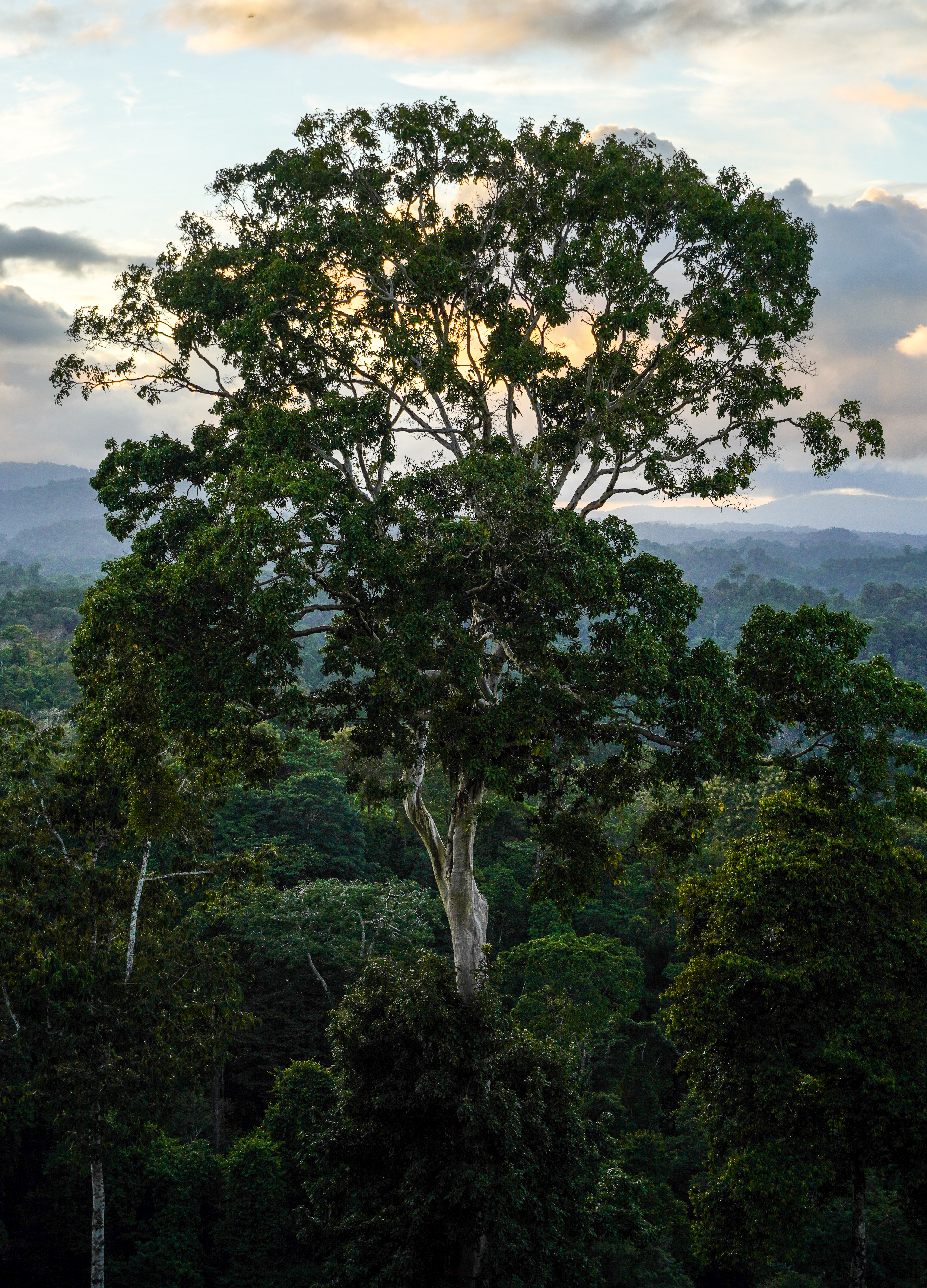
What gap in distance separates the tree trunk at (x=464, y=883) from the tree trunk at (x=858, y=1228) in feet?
26.1

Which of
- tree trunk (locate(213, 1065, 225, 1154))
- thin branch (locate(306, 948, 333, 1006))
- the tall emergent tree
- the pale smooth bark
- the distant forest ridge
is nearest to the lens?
the tall emergent tree

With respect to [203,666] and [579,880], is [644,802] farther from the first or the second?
[203,666]

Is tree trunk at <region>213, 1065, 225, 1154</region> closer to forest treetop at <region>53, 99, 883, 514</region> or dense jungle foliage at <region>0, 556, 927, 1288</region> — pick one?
dense jungle foliage at <region>0, 556, 927, 1288</region>

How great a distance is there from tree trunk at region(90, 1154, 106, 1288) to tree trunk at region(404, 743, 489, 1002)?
20.7 feet

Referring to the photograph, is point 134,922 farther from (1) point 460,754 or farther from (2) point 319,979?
(2) point 319,979

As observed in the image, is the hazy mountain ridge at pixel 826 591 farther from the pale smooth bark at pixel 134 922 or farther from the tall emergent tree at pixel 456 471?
the pale smooth bark at pixel 134 922

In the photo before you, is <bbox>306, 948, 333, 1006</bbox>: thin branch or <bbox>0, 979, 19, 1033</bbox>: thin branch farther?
<bbox>306, 948, 333, 1006</bbox>: thin branch

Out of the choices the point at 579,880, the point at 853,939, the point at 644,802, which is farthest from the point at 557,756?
the point at 644,802

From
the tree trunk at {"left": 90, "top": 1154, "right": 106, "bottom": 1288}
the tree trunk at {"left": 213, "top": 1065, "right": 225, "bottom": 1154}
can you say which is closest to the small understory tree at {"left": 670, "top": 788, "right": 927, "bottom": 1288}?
the tree trunk at {"left": 90, "top": 1154, "right": 106, "bottom": 1288}

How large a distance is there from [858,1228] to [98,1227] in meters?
12.1

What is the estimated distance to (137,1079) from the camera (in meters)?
12.3

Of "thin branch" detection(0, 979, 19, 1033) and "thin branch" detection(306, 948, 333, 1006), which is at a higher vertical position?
"thin branch" detection(0, 979, 19, 1033)

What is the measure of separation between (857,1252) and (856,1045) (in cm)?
391

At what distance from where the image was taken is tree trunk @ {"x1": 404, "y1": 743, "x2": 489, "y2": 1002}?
37.5ft
